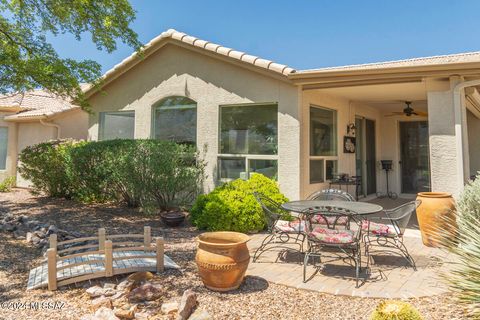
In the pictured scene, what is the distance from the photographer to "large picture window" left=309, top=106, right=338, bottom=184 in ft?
Answer: 26.0

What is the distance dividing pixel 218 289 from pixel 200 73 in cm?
656

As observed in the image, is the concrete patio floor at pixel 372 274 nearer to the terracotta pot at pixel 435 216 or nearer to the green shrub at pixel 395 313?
the terracotta pot at pixel 435 216

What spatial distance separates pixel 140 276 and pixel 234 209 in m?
2.68

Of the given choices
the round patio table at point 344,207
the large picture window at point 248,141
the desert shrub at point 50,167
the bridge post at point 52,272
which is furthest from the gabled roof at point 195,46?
the bridge post at point 52,272

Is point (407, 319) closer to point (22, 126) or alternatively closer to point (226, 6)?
point (226, 6)

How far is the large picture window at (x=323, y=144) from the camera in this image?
791 centimetres

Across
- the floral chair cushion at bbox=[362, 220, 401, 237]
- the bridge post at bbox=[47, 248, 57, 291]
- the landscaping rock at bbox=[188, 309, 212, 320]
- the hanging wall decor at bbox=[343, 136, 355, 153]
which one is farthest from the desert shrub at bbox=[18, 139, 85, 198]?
the floral chair cushion at bbox=[362, 220, 401, 237]

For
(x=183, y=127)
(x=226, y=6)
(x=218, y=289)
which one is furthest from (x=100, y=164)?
(x=226, y=6)

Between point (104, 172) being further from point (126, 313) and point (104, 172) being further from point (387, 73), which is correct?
point (387, 73)

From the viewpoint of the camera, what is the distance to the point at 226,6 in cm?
1227

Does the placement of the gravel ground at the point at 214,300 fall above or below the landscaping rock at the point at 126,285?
below

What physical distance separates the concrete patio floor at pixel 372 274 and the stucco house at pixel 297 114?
216 cm

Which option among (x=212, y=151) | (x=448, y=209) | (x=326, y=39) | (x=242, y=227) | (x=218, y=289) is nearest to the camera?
(x=218, y=289)

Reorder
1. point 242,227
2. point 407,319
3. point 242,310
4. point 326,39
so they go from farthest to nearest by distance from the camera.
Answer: point 326,39
point 242,227
point 242,310
point 407,319
